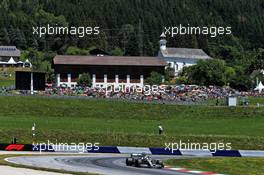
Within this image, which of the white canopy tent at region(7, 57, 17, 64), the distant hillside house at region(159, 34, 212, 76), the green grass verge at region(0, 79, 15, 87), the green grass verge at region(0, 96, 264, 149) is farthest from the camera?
the distant hillside house at region(159, 34, 212, 76)

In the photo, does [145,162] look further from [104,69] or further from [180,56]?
[180,56]

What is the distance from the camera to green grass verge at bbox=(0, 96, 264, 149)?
183 feet

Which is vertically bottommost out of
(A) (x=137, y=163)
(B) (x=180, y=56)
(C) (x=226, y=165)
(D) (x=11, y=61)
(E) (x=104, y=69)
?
(C) (x=226, y=165)

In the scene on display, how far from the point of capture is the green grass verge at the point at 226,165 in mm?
38969

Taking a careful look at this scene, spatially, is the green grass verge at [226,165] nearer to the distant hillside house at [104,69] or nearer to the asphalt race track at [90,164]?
the asphalt race track at [90,164]

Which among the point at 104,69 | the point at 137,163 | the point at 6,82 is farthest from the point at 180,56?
the point at 137,163

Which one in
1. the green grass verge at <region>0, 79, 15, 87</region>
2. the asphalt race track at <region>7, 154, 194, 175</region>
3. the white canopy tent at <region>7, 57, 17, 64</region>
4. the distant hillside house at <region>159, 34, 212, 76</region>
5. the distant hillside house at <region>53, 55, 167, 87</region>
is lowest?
the asphalt race track at <region>7, 154, 194, 175</region>

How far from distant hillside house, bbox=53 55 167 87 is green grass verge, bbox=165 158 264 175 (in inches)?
3430

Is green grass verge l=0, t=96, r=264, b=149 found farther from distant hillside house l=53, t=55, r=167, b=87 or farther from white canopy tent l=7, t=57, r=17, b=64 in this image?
white canopy tent l=7, t=57, r=17, b=64

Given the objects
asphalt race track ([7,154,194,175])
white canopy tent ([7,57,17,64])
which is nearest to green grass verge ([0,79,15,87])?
white canopy tent ([7,57,17,64])

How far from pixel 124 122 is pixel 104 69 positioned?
205ft

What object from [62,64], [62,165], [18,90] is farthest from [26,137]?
[62,64]

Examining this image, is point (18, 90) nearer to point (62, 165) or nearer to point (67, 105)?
point (67, 105)

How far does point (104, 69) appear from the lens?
436 feet
